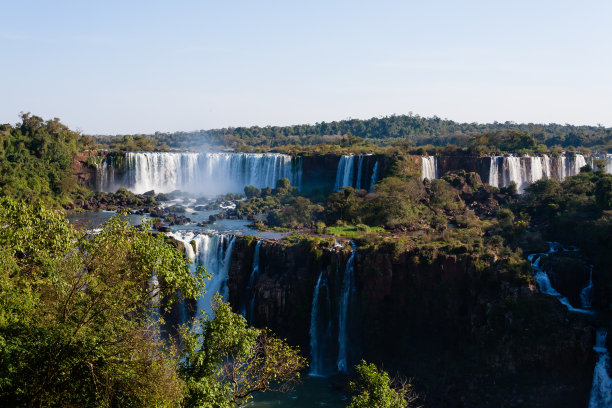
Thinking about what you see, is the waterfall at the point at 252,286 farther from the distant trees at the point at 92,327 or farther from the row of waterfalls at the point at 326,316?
the distant trees at the point at 92,327

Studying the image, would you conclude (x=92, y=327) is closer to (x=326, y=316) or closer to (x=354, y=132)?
(x=326, y=316)

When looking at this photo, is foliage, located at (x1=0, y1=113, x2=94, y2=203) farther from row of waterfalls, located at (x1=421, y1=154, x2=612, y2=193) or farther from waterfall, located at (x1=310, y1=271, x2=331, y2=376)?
row of waterfalls, located at (x1=421, y1=154, x2=612, y2=193)

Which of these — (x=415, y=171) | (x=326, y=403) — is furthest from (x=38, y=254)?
(x=415, y=171)

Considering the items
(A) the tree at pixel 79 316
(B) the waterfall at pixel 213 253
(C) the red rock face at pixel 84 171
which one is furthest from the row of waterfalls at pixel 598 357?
(C) the red rock face at pixel 84 171

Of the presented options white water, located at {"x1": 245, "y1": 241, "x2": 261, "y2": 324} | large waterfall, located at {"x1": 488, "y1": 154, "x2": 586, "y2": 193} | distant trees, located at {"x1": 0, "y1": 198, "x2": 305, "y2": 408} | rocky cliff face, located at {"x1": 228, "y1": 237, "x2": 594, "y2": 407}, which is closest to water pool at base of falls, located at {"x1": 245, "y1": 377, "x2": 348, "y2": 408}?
rocky cliff face, located at {"x1": 228, "y1": 237, "x2": 594, "y2": 407}

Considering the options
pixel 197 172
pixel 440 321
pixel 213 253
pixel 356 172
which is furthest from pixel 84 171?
pixel 440 321

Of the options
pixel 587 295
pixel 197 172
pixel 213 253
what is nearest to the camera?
pixel 587 295
